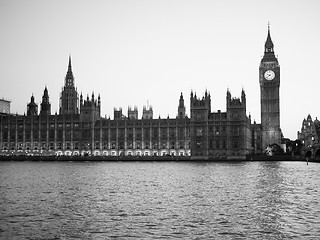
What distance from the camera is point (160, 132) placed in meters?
168

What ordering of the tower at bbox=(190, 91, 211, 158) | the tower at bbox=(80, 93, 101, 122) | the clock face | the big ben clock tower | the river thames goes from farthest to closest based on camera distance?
1. the clock face
2. the big ben clock tower
3. the tower at bbox=(80, 93, 101, 122)
4. the tower at bbox=(190, 91, 211, 158)
5. the river thames

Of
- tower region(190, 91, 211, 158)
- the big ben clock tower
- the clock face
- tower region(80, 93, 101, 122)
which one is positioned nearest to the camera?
tower region(190, 91, 211, 158)

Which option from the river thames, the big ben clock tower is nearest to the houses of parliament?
the big ben clock tower

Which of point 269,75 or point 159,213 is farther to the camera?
point 269,75

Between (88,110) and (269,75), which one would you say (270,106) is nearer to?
(269,75)

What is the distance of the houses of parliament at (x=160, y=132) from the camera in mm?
159250

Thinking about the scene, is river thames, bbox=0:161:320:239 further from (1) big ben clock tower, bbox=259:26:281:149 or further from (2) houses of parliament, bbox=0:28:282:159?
(1) big ben clock tower, bbox=259:26:281:149

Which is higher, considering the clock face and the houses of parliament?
the clock face

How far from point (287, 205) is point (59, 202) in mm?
19830

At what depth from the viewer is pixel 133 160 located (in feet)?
527

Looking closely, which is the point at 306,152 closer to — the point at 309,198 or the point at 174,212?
the point at 309,198

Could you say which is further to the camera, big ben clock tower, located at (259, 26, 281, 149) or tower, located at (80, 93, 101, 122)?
big ben clock tower, located at (259, 26, 281, 149)

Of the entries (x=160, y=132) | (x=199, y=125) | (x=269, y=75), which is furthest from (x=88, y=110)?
(x=269, y=75)

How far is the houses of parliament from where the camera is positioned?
159 m
